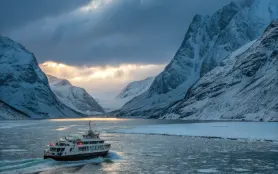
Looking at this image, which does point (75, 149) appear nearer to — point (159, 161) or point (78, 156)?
point (78, 156)

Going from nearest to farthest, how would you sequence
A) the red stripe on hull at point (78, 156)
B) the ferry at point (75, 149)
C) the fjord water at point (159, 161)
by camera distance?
the fjord water at point (159, 161) → the red stripe on hull at point (78, 156) → the ferry at point (75, 149)

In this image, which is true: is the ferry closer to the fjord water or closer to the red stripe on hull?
the red stripe on hull

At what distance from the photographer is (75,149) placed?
83.1 metres

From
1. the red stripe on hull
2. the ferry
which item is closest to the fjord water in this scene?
the red stripe on hull

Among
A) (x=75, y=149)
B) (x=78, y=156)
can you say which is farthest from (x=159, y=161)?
(x=75, y=149)

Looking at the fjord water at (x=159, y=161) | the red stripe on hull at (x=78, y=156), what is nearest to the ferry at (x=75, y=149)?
the red stripe on hull at (x=78, y=156)

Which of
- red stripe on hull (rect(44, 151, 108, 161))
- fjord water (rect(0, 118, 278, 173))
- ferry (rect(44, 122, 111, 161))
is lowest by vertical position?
fjord water (rect(0, 118, 278, 173))

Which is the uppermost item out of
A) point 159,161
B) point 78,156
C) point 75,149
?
point 75,149

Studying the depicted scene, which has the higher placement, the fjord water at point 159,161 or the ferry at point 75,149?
the ferry at point 75,149

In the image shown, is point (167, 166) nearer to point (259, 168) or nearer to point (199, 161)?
point (199, 161)

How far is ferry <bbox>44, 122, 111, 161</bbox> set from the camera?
8044 centimetres

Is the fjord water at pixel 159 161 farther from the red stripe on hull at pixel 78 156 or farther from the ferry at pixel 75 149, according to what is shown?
the ferry at pixel 75 149

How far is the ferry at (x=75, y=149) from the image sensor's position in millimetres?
80438

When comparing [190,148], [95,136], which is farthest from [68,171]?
[190,148]
